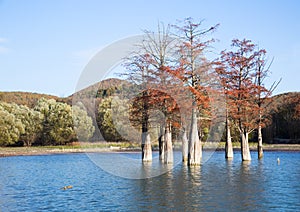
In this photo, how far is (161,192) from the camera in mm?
20781

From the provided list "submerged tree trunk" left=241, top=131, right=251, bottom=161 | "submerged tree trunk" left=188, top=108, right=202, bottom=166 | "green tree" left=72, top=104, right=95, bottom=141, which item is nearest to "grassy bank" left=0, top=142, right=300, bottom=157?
"green tree" left=72, top=104, right=95, bottom=141

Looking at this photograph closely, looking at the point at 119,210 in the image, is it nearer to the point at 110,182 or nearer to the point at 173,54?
the point at 110,182

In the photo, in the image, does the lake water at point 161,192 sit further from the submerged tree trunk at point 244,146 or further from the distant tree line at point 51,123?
the distant tree line at point 51,123

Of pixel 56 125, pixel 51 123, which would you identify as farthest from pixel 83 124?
pixel 51 123

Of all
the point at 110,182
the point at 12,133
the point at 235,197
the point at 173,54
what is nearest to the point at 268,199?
the point at 235,197

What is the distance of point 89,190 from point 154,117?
1851 cm

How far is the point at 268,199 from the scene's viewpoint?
18438 millimetres

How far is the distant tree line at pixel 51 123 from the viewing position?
69.6 meters

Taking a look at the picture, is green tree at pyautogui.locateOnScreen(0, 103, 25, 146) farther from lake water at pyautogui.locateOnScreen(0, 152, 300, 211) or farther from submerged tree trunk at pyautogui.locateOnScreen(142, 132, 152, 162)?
lake water at pyautogui.locateOnScreen(0, 152, 300, 211)

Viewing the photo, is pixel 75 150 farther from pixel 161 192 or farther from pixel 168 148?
pixel 161 192

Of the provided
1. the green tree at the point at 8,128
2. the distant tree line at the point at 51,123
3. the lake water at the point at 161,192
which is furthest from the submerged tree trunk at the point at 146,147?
the distant tree line at the point at 51,123

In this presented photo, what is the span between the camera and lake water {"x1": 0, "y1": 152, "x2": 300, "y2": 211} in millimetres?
17312

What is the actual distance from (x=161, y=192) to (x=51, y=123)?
5379cm

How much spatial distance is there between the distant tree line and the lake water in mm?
40929
